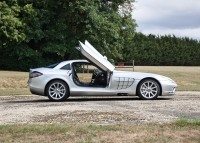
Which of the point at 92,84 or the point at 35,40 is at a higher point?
the point at 35,40

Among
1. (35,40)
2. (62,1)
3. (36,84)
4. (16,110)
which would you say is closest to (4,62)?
(35,40)

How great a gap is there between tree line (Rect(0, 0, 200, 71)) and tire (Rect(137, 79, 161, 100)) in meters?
27.9

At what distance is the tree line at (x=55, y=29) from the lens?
42219mm

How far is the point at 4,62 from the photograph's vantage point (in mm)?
45625

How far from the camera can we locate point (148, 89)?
1463cm

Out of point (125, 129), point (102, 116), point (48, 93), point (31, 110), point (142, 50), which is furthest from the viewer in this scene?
point (142, 50)

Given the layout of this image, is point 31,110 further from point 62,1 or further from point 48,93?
point 62,1

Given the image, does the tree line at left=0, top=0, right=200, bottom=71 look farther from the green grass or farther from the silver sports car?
the green grass

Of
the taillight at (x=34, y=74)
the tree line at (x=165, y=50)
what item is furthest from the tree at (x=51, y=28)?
the taillight at (x=34, y=74)

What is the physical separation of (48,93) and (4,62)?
32.0 meters

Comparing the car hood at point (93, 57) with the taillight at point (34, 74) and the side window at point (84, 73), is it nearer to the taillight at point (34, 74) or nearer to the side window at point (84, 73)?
the side window at point (84, 73)

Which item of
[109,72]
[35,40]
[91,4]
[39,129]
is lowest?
[39,129]

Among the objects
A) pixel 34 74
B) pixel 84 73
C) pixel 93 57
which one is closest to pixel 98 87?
pixel 93 57

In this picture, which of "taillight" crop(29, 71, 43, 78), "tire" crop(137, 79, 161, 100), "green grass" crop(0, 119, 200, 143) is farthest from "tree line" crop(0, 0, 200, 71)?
"green grass" crop(0, 119, 200, 143)
